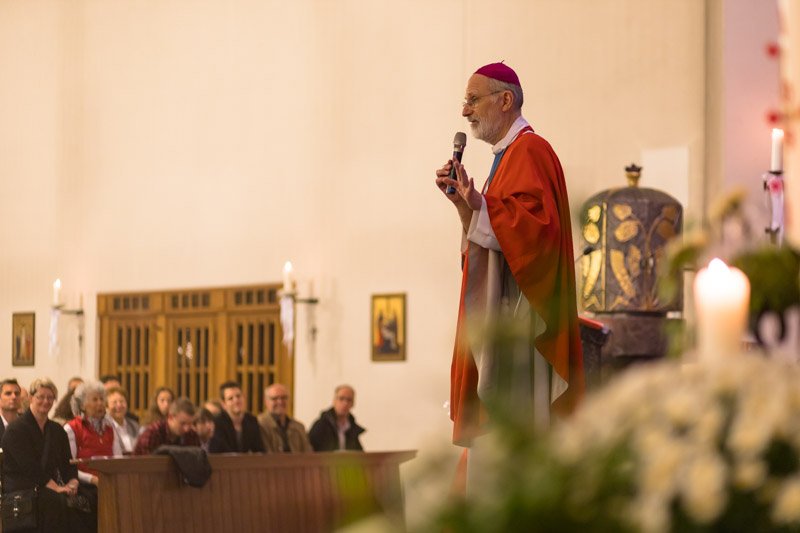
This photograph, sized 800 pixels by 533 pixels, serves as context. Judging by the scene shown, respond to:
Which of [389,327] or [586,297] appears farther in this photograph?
[389,327]

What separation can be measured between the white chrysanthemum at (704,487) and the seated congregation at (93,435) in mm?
8789

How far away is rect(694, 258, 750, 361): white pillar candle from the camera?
152 cm

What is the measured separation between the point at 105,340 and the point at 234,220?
2.80 meters

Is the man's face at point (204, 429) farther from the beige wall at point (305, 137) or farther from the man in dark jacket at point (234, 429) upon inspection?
the beige wall at point (305, 137)

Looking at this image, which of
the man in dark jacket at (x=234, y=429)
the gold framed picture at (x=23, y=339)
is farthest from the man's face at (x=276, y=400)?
the gold framed picture at (x=23, y=339)

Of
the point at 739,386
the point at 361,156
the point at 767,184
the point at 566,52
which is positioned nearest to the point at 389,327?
the point at 361,156

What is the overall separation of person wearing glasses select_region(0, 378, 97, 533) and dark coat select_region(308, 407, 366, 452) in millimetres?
3733

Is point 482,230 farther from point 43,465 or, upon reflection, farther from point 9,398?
point 9,398

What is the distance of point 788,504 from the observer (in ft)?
3.56

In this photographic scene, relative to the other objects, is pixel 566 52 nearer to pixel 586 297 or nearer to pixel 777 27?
pixel 777 27

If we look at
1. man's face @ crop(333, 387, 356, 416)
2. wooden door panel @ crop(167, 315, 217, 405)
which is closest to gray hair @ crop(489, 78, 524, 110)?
man's face @ crop(333, 387, 356, 416)

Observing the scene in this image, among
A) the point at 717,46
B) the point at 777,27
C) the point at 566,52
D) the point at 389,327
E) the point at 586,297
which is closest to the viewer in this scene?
the point at 586,297

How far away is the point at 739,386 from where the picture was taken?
47.3 inches

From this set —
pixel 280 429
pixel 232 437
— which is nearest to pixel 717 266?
pixel 232 437
